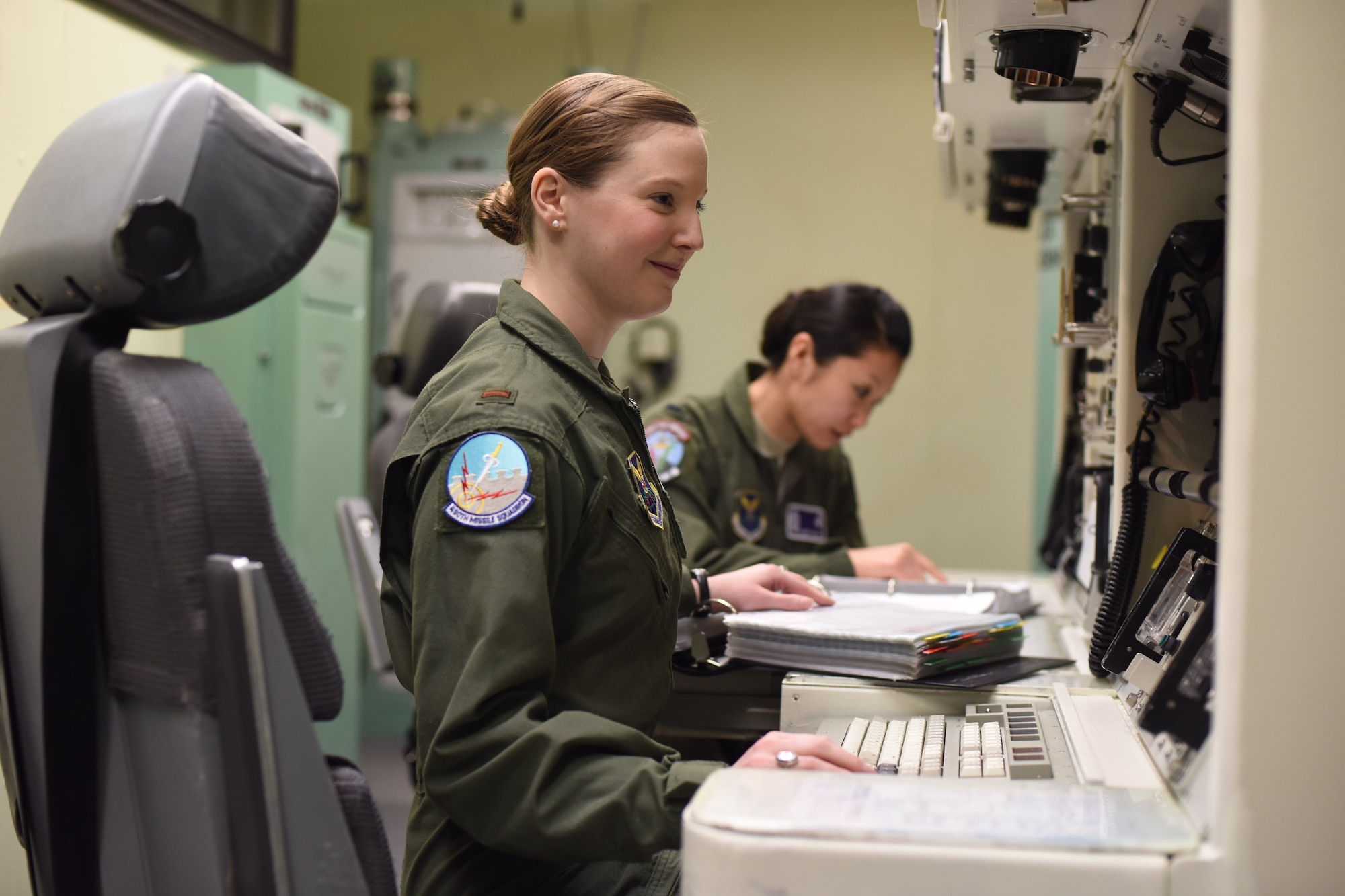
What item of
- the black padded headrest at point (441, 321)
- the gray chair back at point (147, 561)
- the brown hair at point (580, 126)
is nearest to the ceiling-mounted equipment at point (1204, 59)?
the brown hair at point (580, 126)

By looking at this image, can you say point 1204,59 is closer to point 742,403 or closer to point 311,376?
point 742,403

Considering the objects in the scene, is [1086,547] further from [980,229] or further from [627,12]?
[627,12]

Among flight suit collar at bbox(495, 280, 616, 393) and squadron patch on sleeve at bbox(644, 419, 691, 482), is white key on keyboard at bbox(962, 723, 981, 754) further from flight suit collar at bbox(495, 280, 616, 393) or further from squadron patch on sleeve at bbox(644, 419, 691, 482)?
squadron patch on sleeve at bbox(644, 419, 691, 482)

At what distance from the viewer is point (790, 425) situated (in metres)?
2.28

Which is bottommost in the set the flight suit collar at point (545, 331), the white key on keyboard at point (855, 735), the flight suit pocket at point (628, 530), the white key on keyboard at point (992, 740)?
the white key on keyboard at point (855, 735)

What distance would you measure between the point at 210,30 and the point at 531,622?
239 cm

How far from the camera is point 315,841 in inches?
31.3

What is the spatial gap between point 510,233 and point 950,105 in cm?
82

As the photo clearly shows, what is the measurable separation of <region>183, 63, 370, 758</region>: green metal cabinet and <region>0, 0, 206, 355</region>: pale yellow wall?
287 millimetres

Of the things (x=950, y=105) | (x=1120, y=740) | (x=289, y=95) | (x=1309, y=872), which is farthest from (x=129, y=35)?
(x=1309, y=872)

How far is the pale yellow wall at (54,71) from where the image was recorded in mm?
1812

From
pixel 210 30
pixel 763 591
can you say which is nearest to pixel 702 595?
pixel 763 591

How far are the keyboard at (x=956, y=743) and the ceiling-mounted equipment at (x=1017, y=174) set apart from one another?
1112 mm

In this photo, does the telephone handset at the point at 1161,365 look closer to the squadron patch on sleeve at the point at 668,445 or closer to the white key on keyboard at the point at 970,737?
the white key on keyboard at the point at 970,737
